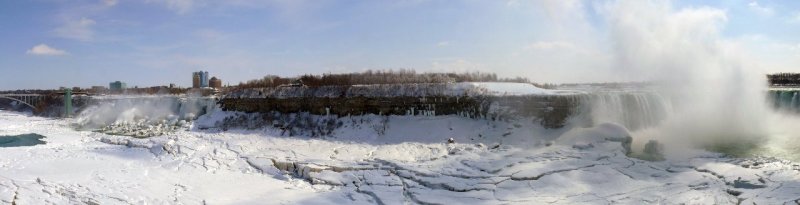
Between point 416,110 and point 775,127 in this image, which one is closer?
point 775,127

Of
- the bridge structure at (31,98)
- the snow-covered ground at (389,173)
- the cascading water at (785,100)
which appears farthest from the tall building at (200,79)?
the cascading water at (785,100)

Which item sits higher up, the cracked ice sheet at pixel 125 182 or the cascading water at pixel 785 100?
the cascading water at pixel 785 100

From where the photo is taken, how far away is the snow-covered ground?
37.7 ft

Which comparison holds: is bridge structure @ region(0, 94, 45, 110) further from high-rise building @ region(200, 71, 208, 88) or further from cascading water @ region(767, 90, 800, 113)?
cascading water @ region(767, 90, 800, 113)

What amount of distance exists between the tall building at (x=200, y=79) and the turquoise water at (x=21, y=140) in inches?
1197

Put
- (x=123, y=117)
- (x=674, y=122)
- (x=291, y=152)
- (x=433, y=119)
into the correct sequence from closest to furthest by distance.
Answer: (x=291, y=152)
(x=674, y=122)
(x=433, y=119)
(x=123, y=117)

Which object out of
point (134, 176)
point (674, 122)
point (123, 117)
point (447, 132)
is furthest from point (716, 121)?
point (123, 117)

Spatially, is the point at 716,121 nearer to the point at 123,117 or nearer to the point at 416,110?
the point at 416,110

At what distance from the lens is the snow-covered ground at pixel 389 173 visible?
11.5 metres

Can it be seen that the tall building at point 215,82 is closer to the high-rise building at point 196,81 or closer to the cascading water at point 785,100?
the high-rise building at point 196,81

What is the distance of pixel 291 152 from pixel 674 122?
13552mm

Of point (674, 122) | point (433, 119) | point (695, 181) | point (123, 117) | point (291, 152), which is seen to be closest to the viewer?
point (695, 181)

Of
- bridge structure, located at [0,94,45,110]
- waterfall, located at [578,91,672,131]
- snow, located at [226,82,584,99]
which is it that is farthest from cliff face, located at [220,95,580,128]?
bridge structure, located at [0,94,45,110]

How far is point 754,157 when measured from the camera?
14.0 metres
